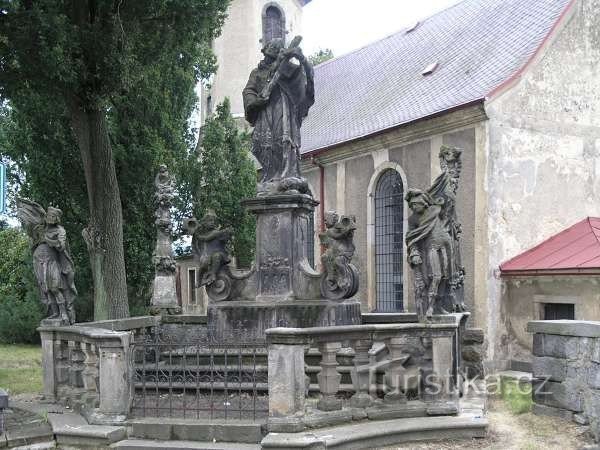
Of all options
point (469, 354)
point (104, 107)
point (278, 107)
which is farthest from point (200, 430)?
point (104, 107)

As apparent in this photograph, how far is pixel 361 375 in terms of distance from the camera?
668 cm

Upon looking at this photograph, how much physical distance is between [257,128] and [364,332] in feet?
14.0

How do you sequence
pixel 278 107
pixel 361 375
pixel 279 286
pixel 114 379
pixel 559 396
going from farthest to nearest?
pixel 278 107, pixel 279 286, pixel 559 396, pixel 114 379, pixel 361 375

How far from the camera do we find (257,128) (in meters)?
9.90

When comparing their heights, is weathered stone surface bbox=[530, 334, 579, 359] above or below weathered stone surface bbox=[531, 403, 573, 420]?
above

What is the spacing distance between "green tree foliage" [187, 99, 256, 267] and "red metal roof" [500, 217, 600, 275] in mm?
7941

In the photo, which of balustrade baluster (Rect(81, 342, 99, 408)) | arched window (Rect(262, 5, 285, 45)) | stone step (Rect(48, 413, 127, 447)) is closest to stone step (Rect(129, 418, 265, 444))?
stone step (Rect(48, 413, 127, 447))

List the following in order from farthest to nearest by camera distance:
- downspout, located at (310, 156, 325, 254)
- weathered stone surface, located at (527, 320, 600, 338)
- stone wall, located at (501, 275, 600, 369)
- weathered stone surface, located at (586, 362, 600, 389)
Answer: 1. downspout, located at (310, 156, 325, 254)
2. stone wall, located at (501, 275, 600, 369)
3. weathered stone surface, located at (527, 320, 600, 338)
4. weathered stone surface, located at (586, 362, 600, 389)

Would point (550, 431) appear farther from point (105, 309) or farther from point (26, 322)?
point (26, 322)

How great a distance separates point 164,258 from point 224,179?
6.90 meters

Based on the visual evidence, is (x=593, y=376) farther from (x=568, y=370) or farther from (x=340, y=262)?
(x=340, y=262)

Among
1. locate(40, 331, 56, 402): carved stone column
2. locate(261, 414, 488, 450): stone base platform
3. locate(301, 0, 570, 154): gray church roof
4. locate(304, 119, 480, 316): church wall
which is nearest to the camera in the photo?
locate(261, 414, 488, 450): stone base platform

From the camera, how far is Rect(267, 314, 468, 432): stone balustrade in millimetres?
6219

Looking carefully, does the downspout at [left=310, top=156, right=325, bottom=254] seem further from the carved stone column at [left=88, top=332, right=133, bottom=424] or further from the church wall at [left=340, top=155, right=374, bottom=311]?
the carved stone column at [left=88, top=332, right=133, bottom=424]
